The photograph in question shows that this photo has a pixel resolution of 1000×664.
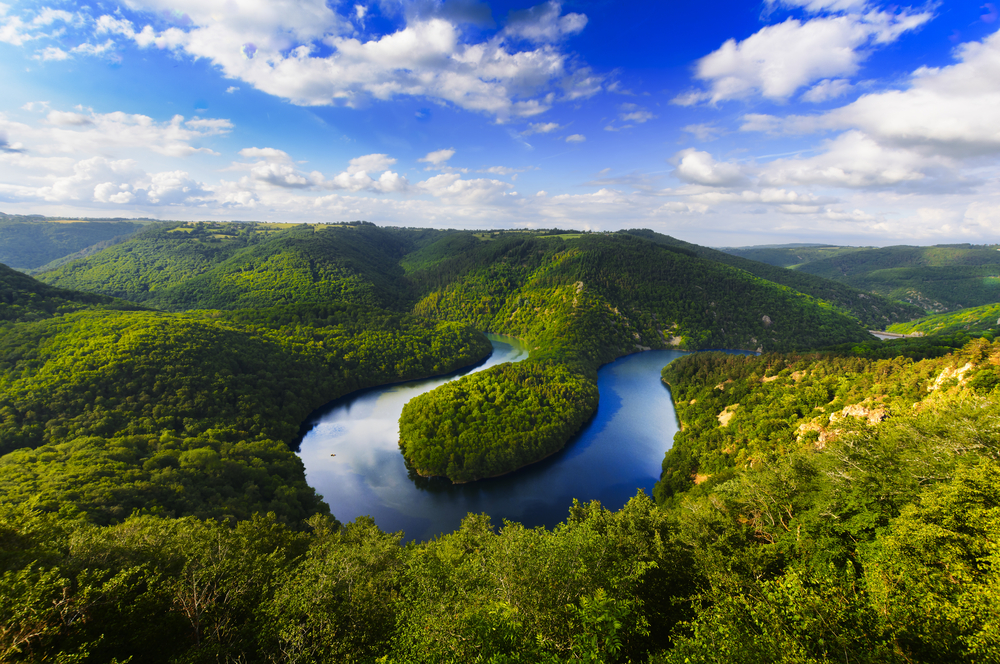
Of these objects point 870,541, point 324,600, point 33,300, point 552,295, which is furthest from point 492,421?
point 33,300

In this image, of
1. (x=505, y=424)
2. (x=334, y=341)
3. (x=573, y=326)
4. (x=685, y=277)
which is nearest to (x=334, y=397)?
(x=334, y=341)

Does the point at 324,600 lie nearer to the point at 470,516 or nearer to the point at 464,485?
the point at 470,516

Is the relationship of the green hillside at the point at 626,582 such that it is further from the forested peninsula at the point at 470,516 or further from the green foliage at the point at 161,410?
the green foliage at the point at 161,410

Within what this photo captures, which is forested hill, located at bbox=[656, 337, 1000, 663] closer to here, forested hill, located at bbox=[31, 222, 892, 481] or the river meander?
the river meander

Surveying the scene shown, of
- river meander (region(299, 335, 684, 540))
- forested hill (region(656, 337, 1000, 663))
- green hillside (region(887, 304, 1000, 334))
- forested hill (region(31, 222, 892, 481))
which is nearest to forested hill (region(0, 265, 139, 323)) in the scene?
forested hill (region(31, 222, 892, 481))

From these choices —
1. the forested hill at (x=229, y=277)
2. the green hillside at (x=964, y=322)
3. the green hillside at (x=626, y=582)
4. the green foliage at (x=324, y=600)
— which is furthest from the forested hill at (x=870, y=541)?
the forested hill at (x=229, y=277)

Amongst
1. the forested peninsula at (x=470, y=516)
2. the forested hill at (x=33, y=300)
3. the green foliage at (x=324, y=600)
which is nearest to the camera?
the forested peninsula at (x=470, y=516)

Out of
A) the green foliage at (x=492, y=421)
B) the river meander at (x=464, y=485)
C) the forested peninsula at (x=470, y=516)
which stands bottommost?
the river meander at (x=464, y=485)
